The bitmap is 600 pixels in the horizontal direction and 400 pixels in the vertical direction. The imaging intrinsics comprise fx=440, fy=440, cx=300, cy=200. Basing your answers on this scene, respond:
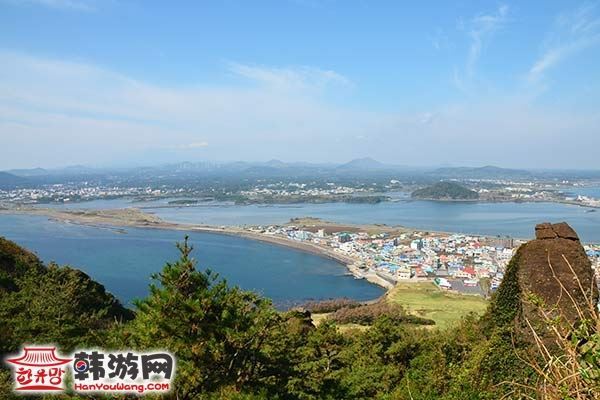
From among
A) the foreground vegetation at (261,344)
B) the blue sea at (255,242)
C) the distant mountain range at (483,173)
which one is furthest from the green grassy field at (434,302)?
the distant mountain range at (483,173)

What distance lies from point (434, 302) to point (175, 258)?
17616 mm

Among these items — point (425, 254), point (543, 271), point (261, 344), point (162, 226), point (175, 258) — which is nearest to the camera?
point (261, 344)

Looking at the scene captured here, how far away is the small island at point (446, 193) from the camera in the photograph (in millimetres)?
70875

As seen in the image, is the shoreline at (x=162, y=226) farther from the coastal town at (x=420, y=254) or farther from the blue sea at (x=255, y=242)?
the blue sea at (x=255, y=242)

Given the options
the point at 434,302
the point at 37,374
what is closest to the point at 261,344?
the point at 37,374

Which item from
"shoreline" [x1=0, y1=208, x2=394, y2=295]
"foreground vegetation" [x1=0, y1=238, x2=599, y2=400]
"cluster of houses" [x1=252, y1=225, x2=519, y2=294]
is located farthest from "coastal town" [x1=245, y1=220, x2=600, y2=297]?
"foreground vegetation" [x1=0, y1=238, x2=599, y2=400]

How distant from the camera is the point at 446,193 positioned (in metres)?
72.6

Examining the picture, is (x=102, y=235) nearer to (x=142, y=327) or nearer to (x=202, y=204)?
(x=202, y=204)

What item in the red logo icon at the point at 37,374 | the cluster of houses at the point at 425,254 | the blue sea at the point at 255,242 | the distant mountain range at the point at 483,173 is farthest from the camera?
the distant mountain range at the point at 483,173

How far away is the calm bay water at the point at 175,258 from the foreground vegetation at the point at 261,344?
1298 centimetres

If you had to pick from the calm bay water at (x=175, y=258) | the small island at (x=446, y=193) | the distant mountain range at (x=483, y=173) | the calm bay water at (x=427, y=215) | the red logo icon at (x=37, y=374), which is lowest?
the calm bay water at (x=175, y=258)

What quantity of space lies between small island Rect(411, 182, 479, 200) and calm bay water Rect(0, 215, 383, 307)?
43894mm

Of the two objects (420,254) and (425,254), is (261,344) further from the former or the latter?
(420,254)

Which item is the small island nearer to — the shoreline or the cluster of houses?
the cluster of houses
